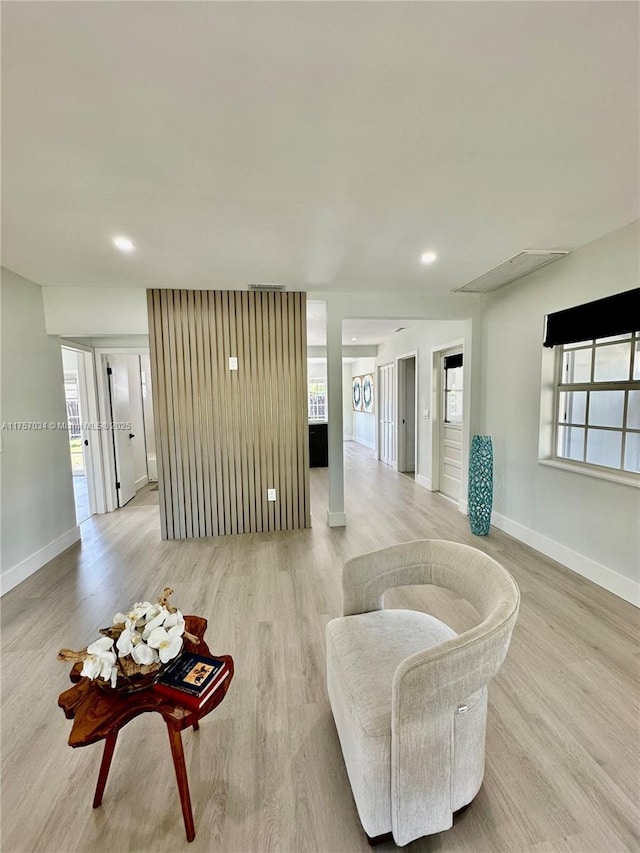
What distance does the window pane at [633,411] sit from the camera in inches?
99.4

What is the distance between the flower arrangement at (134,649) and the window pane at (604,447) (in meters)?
3.14

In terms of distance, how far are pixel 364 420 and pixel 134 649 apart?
29.5 ft

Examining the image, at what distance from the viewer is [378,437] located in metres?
8.05

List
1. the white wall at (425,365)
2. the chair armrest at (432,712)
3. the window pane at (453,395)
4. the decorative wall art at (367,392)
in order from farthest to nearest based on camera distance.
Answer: the decorative wall art at (367,392), the white wall at (425,365), the window pane at (453,395), the chair armrest at (432,712)

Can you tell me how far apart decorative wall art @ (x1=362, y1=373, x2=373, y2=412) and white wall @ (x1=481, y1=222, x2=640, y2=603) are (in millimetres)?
4959

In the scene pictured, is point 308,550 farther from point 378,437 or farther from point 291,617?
point 378,437

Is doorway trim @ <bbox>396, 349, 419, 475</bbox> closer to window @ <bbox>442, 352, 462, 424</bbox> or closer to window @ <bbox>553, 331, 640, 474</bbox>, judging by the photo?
window @ <bbox>442, 352, 462, 424</bbox>

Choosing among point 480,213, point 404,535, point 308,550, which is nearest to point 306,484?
point 308,550

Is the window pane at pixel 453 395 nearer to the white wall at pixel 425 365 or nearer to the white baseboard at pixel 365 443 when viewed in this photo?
the white wall at pixel 425 365

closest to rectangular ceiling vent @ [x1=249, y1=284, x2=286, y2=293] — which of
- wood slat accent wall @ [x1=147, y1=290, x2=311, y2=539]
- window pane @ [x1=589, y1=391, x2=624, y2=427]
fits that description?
wood slat accent wall @ [x1=147, y1=290, x2=311, y2=539]

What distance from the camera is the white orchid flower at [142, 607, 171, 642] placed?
115 centimetres

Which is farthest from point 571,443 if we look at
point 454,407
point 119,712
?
point 119,712

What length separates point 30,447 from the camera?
10.4 ft

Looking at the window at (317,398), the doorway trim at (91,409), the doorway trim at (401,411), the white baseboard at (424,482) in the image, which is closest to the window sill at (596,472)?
the white baseboard at (424,482)
